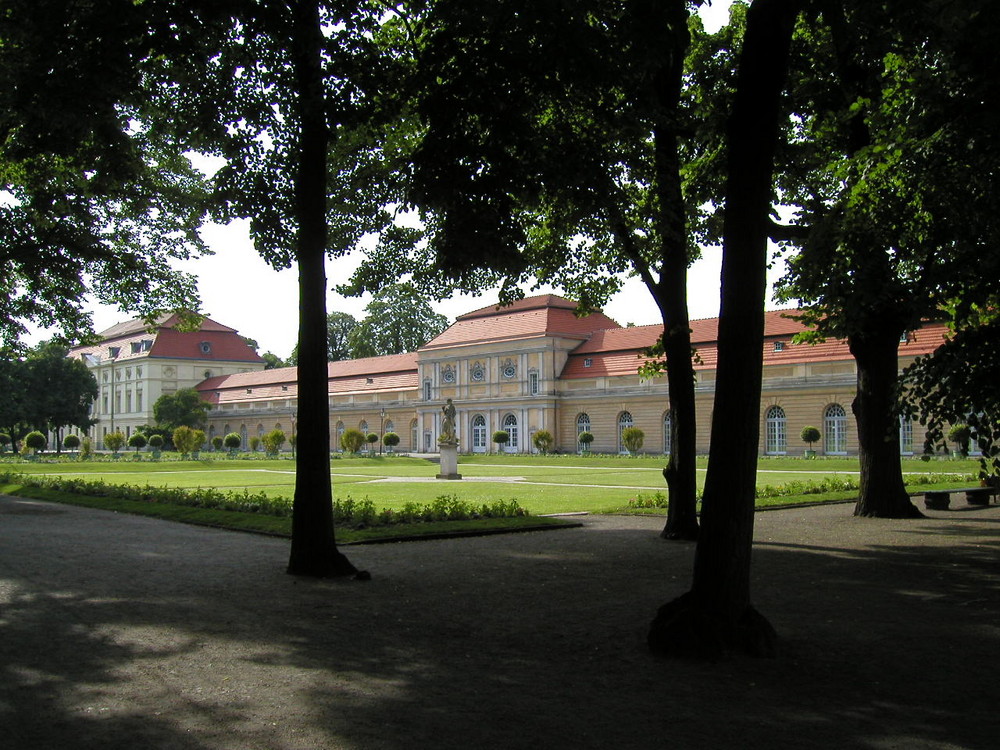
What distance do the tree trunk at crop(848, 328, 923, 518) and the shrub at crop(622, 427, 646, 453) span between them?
1411 inches

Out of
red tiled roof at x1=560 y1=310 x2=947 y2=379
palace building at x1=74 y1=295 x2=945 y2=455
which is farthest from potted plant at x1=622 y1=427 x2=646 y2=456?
red tiled roof at x1=560 y1=310 x2=947 y2=379

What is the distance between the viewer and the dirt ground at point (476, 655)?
15.1ft

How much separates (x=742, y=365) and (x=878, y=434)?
1054 centimetres

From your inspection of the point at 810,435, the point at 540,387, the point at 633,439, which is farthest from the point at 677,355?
the point at 540,387

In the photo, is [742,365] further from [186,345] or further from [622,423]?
[186,345]

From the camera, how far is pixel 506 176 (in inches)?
354

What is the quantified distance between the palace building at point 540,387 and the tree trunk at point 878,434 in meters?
26.9

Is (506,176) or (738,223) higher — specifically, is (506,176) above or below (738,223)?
above

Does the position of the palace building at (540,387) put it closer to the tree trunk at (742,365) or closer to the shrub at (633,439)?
the shrub at (633,439)

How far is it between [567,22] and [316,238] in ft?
11.3

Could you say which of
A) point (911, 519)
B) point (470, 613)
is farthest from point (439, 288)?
point (911, 519)

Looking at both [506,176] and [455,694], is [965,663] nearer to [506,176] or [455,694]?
[455,694]

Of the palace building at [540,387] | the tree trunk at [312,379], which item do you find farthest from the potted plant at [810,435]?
the tree trunk at [312,379]

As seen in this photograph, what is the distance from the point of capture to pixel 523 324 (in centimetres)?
6575
